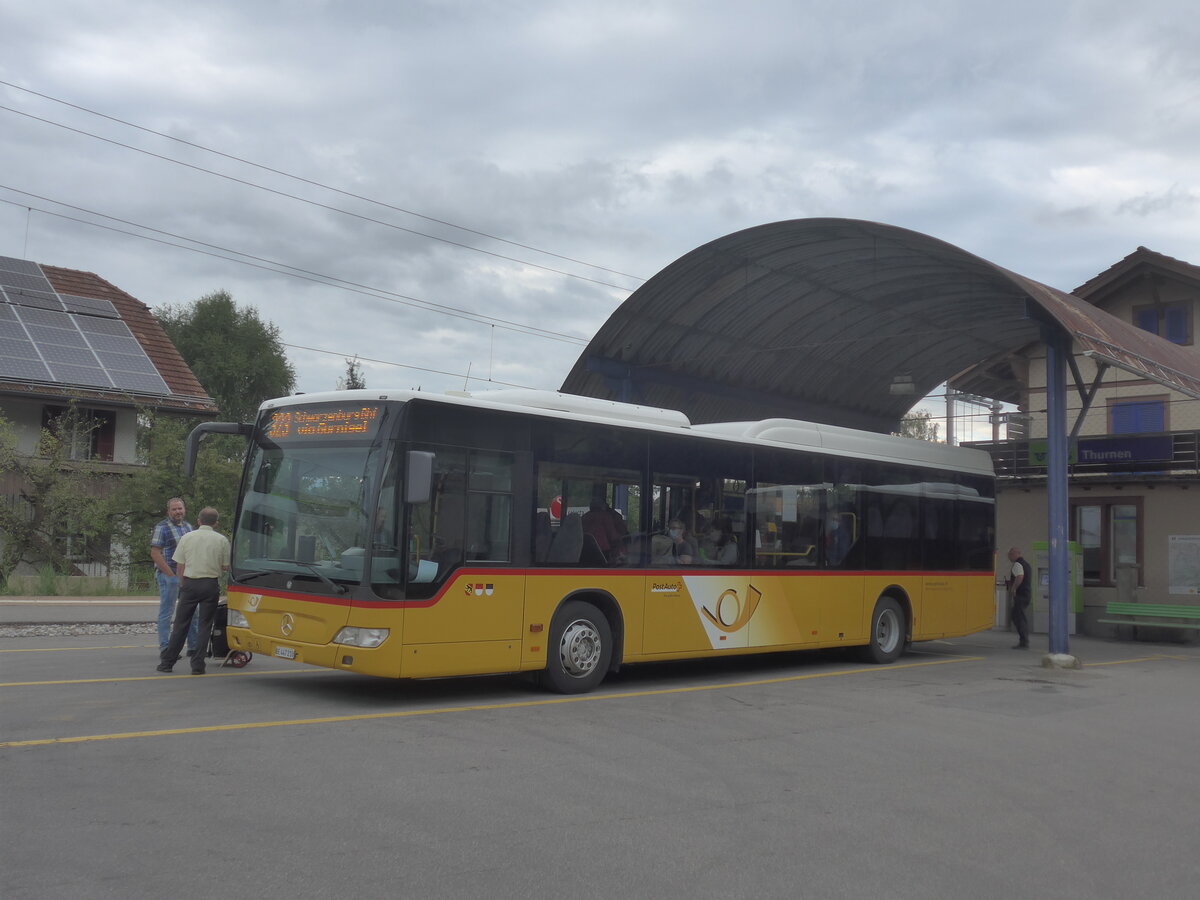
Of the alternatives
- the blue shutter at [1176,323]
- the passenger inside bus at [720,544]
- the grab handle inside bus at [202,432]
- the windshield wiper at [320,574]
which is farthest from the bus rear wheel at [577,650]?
the blue shutter at [1176,323]

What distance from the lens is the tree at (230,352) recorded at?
60.1 meters

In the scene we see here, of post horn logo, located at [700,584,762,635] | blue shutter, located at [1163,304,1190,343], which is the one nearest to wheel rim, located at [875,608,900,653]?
post horn logo, located at [700,584,762,635]

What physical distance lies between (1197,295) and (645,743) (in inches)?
1007

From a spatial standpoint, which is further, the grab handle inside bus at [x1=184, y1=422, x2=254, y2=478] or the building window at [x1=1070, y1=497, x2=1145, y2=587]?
the building window at [x1=1070, y1=497, x2=1145, y2=587]

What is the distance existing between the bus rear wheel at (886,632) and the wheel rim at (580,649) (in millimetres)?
5757

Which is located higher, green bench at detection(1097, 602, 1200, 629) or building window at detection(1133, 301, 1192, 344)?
building window at detection(1133, 301, 1192, 344)

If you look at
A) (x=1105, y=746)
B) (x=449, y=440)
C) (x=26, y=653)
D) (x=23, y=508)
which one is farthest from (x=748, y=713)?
(x=23, y=508)

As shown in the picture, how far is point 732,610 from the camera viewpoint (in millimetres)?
13320

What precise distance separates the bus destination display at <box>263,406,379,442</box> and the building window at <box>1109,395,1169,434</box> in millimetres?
23186

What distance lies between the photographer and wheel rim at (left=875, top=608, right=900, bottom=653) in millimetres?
16078

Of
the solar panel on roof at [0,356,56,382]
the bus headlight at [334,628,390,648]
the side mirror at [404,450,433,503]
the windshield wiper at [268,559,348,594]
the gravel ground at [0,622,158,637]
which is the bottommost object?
the gravel ground at [0,622,158,637]

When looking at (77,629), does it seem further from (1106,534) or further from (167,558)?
(1106,534)

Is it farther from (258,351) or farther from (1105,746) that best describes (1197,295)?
(258,351)

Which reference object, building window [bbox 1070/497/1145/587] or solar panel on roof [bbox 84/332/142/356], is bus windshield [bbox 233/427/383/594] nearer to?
building window [bbox 1070/497/1145/587]
